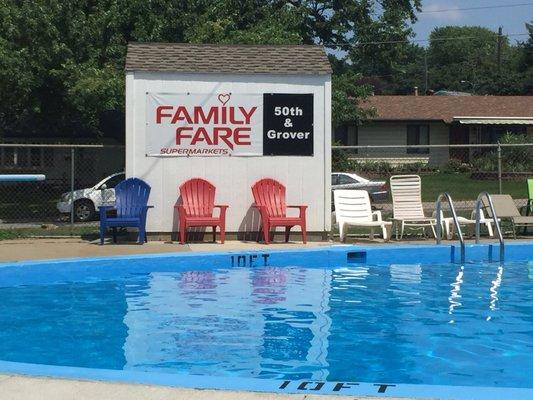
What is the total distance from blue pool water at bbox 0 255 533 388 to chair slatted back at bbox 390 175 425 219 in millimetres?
3356

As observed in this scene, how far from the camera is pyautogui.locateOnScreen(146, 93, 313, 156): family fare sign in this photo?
1616cm

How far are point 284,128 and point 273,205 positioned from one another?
149cm

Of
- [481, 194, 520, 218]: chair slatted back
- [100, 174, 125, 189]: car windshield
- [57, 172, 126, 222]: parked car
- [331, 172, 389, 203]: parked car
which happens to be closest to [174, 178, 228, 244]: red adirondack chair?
[481, 194, 520, 218]: chair slatted back

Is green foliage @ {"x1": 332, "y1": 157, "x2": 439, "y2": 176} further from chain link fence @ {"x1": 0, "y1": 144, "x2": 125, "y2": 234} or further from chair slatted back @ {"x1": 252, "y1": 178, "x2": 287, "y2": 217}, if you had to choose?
chair slatted back @ {"x1": 252, "y1": 178, "x2": 287, "y2": 217}

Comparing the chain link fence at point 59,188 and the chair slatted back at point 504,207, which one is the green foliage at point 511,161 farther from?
the chair slatted back at point 504,207

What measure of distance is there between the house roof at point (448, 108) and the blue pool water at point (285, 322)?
29.0m

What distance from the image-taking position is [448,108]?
44.0m

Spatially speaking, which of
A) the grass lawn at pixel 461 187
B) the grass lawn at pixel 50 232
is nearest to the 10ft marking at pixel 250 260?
the grass lawn at pixel 50 232

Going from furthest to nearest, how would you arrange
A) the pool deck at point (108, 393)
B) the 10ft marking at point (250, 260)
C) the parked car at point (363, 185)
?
the parked car at point (363, 185) < the 10ft marking at point (250, 260) < the pool deck at point (108, 393)

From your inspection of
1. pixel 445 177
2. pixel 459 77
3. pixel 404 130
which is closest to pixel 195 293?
pixel 445 177

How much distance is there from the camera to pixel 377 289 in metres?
12.1

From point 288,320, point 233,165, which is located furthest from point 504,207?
point 288,320

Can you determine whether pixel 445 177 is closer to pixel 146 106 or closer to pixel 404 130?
pixel 404 130

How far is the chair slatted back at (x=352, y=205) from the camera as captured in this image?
16.7m
